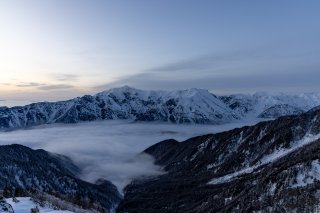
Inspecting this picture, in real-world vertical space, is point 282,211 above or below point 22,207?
below

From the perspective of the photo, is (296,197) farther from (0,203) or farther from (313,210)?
(0,203)

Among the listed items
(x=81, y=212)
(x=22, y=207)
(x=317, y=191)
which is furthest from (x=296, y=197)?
(x=22, y=207)

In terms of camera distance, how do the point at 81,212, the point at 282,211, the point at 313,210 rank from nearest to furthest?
1. the point at 81,212
2. the point at 313,210
3. the point at 282,211

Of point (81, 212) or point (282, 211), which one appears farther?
point (282, 211)

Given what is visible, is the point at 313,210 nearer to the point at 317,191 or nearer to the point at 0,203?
the point at 317,191

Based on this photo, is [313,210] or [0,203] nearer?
[0,203]

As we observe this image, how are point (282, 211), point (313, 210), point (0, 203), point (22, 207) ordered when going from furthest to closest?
point (282, 211) < point (313, 210) < point (22, 207) < point (0, 203)

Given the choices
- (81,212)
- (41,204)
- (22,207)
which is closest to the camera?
(22,207)

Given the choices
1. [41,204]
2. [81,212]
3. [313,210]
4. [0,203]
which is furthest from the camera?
[313,210]

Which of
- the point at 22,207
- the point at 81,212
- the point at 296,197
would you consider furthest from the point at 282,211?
the point at 22,207

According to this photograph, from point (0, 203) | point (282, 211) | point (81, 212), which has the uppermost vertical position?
point (0, 203)
